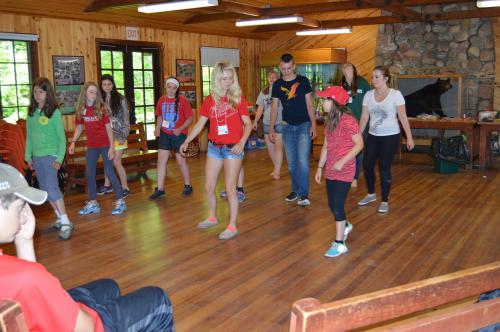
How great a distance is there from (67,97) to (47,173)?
3723mm

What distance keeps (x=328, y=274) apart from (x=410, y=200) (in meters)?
2.74

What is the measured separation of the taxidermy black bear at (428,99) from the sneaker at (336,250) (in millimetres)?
7380

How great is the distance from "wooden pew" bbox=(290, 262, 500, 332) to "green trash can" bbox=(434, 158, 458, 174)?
6.73 metres

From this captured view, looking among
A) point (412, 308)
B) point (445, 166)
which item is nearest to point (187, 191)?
point (445, 166)

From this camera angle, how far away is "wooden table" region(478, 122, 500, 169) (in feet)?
26.8

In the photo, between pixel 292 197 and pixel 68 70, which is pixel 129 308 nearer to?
pixel 292 197

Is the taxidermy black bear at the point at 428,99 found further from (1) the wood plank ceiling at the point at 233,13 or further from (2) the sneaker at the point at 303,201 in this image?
(2) the sneaker at the point at 303,201

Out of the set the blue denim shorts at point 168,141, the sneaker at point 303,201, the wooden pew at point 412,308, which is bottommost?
the sneaker at point 303,201

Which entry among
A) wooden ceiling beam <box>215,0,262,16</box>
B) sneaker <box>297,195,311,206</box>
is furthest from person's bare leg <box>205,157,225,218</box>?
wooden ceiling beam <box>215,0,262,16</box>

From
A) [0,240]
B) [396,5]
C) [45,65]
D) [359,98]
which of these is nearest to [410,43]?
[396,5]

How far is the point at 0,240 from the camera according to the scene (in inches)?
58.9

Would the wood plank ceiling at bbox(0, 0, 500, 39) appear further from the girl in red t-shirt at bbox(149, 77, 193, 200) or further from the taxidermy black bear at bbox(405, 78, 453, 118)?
the girl in red t-shirt at bbox(149, 77, 193, 200)

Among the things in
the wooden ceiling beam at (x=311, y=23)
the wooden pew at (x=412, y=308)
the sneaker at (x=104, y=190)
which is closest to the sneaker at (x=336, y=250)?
the wooden pew at (x=412, y=308)

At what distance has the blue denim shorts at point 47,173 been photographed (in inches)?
179
